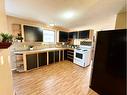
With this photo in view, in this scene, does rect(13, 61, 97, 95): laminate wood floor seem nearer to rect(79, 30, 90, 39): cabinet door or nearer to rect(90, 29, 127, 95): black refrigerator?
rect(90, 29, 127, 95): black refrigerator

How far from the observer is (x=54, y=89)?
7.82 ft

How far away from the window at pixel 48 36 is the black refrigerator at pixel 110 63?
4.02m

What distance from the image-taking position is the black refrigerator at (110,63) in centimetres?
80

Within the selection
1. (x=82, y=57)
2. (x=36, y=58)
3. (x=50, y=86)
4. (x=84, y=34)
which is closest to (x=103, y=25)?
(x=84, y=34)

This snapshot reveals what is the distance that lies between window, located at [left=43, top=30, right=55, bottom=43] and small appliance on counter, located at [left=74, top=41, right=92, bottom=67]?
1.71 m

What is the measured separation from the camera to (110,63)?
0.91 meters

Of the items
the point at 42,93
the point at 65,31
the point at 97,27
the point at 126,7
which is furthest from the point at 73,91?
the point at 65,31

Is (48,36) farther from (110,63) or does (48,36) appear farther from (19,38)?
(110,63)

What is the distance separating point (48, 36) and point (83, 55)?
2.35 metres

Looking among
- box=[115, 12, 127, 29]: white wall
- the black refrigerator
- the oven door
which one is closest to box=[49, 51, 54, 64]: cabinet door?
the oven door

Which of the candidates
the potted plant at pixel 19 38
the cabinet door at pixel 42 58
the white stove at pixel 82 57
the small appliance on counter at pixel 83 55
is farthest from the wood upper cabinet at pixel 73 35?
the potted plant at pixel 19 38

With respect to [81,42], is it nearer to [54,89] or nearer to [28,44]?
[28,44]

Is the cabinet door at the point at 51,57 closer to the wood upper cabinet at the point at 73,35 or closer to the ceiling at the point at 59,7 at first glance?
the wood upper cabinet at the point at 73,35

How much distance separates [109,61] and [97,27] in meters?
4.16
